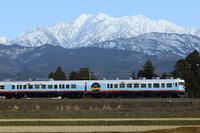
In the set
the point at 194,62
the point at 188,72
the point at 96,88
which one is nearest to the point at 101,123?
the point at 96,88

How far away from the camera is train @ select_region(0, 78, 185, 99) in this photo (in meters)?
80.6

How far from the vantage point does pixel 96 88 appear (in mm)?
83125

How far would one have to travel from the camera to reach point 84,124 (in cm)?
3659

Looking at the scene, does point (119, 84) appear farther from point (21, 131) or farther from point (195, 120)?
point (21, 131)

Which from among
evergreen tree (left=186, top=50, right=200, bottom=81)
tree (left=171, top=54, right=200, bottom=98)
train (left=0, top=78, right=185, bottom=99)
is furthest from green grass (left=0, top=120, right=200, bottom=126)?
evergreen tree (left=186, top=50, right=200, bottom=81)

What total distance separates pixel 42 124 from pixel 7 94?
51.0 metres

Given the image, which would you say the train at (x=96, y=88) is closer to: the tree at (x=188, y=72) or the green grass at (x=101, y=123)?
the tree at (x=188, y=72)

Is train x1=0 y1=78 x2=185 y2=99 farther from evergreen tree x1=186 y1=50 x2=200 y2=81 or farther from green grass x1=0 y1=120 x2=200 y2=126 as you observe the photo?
evergreen tree x1=186 y1=50 x2=200 y2=81

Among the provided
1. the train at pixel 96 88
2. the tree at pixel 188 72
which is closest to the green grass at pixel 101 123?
the train at pixel 96 88

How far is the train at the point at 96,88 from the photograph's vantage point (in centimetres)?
8062

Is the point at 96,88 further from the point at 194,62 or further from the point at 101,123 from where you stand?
the point at 194,62

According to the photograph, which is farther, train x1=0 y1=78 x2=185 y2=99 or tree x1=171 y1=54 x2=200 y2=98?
tree x1=171 y1=54 x2=200 y2=98

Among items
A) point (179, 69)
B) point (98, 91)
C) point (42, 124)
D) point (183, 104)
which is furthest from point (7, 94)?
point (179, 69)

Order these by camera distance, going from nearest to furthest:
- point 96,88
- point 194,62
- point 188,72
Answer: point 96,88
point 188,72
point 194,62
